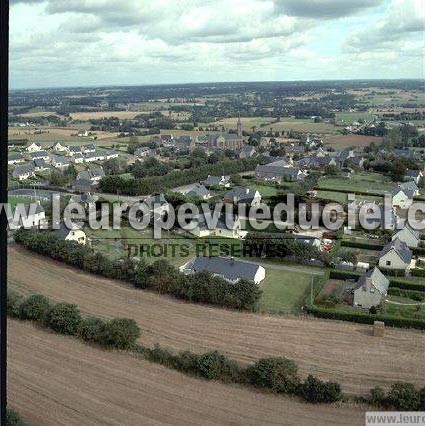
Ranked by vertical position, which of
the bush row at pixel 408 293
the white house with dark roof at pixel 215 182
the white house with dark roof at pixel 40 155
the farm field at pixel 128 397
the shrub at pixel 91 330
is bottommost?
the farm field at pixel 128 397

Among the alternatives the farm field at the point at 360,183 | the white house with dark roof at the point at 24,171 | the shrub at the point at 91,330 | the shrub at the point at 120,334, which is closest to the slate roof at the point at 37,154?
the white house with dark roof at the point at 24,171

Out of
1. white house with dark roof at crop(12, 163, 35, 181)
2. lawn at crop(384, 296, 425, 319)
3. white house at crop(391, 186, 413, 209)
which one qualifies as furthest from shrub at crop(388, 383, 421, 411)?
white house with dark roof at crop(12, 163, 35, 181)

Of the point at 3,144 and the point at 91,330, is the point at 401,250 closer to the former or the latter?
the point at 91,330

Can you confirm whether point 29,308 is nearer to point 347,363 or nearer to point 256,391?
point 256,391

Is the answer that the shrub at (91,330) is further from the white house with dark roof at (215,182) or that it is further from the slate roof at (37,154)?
the slate roof at (37,154)

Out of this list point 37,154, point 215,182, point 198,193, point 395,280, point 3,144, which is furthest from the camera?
point 37,154

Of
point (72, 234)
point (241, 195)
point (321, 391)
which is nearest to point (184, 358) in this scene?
point (321, 391)
